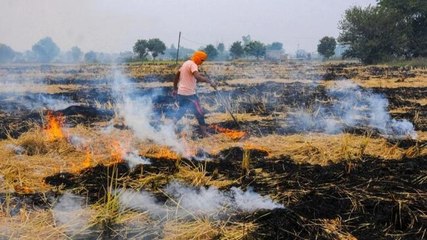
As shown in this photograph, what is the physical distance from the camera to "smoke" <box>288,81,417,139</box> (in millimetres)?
8383

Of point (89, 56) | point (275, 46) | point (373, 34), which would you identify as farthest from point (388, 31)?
point (275, 46)

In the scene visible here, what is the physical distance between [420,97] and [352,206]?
10170 millimetres

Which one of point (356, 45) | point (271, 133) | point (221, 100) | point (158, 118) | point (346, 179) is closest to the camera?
point (346, 179)

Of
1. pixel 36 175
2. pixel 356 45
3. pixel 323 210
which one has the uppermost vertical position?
pixel 356 45

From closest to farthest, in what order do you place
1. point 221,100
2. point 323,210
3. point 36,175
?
point 323,210 → point 36,175 → point 221,100

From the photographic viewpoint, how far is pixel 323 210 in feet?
14.0

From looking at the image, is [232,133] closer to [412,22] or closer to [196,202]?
[196,202]

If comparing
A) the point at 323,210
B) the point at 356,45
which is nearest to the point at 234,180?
the point at 323,210

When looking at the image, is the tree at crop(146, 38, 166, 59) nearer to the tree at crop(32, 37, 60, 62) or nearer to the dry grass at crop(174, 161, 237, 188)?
the tree at crop(32, 37, 60, 62)

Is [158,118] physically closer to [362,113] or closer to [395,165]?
[362,113]

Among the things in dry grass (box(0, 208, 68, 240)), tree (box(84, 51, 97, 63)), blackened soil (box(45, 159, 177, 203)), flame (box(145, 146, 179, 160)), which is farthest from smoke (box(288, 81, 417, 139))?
tree (box(84, 51, 97, 63))

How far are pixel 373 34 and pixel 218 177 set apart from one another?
123ft

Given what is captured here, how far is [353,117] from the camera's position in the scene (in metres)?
9.83

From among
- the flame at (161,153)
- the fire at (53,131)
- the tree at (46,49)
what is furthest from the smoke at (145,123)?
the tree at (46,49)
